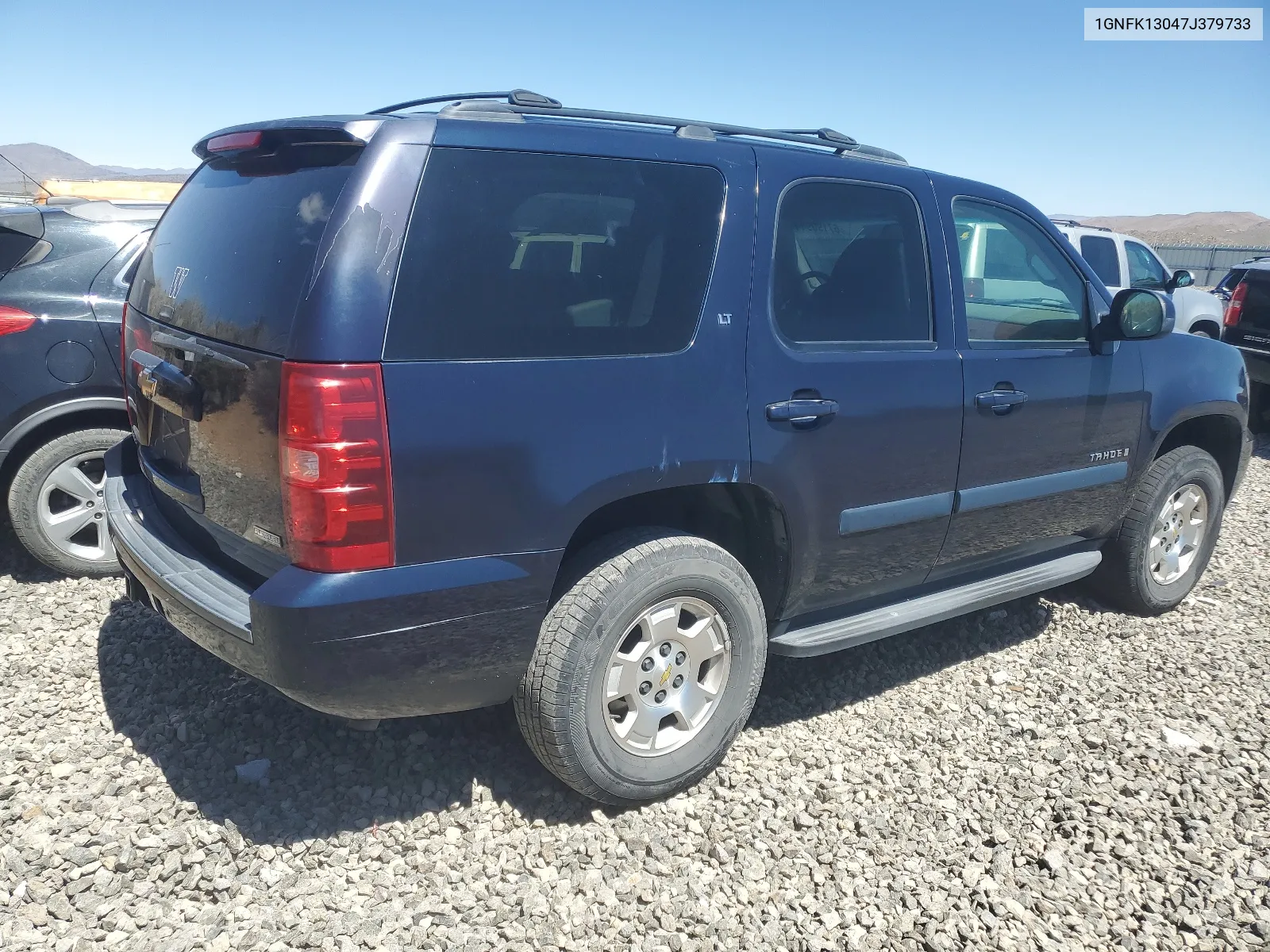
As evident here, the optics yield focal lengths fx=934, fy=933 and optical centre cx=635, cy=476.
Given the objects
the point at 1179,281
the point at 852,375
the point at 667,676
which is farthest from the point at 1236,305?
the point at 667,676

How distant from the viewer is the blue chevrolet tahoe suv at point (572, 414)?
7.50 ft

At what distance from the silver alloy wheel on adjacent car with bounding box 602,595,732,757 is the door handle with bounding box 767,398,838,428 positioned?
0.62 meters

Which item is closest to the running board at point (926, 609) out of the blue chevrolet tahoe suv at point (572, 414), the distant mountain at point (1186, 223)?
the blue chevrolet tahoe suv at point (572, 414)

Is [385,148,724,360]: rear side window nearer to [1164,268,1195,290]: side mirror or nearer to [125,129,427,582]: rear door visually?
[125,129,427,582]: rear door

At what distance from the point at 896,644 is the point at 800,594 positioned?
1.24 metres

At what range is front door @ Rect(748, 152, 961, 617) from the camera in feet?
9.59

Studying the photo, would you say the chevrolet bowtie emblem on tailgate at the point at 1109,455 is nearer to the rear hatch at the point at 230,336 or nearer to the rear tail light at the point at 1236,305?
the rear hatch at the point at 230,336

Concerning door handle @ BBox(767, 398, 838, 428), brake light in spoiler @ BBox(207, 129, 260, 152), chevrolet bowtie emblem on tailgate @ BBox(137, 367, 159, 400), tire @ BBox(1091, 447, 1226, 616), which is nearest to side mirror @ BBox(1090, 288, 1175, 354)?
tire @ BBox(1091, 447, 1226, 616)

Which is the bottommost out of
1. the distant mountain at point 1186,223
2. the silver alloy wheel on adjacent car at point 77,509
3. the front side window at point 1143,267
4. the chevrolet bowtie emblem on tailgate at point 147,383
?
the silver alloy wheel on adjacent car at point 77,509

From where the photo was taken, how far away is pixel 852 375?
3.06 m

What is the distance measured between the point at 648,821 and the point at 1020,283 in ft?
8.56

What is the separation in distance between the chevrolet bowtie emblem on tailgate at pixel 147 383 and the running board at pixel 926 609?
211 centimetres

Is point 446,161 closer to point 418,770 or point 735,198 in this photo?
point 735,198

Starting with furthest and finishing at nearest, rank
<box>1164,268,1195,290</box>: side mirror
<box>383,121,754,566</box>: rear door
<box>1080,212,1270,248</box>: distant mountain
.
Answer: <box>1080,212,1270,248</box>: distant mountain, <box>1164,268,1195,290</box>: side mirror, <box>383,121,754,566</box>: rear door
